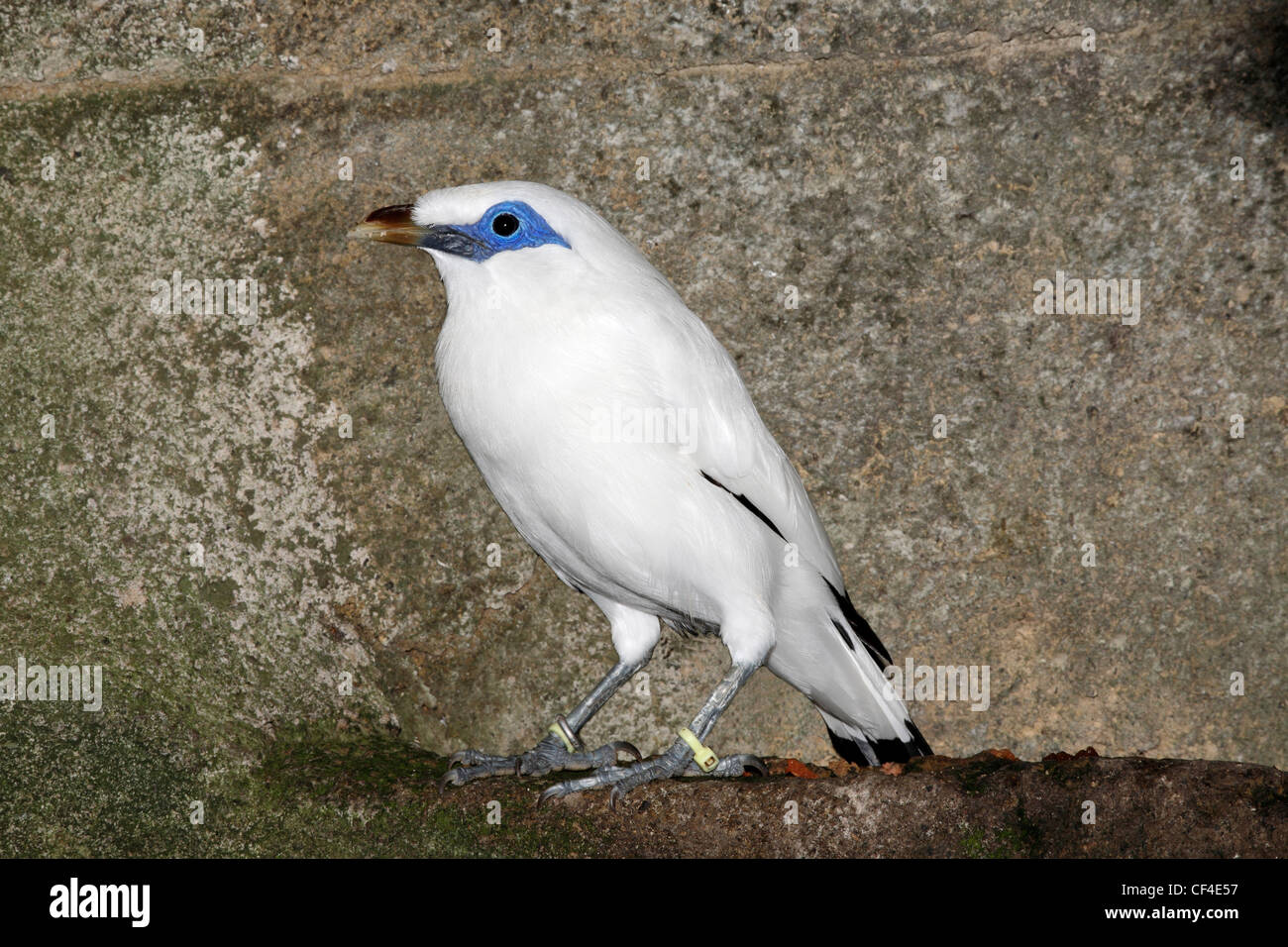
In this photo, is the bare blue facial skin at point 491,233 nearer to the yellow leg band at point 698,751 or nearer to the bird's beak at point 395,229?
the bird's beak at point 395,229

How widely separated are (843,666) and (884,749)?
1.28ft

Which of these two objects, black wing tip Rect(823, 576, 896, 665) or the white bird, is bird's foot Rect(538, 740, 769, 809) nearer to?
the white bird

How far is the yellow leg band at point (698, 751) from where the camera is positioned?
11.5 feet

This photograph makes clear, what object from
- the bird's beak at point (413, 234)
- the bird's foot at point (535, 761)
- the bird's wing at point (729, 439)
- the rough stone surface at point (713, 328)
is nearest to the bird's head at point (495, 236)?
the bird's beak at point (413, 234)

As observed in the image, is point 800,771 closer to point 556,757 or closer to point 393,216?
point 556,757

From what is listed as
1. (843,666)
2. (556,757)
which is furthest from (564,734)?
(843,666)

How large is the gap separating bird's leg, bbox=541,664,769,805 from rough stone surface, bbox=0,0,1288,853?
3.58ft

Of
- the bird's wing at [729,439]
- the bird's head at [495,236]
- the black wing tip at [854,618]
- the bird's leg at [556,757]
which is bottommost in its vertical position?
the bird's leg at [556,757]

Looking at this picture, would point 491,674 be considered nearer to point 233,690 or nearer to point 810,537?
point 233,690

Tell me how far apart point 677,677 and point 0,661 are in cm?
266

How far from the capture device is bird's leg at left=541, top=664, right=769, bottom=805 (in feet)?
11.2

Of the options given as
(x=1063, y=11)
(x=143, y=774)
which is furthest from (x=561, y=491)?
(x=1063, y=11)

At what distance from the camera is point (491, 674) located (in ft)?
15.2

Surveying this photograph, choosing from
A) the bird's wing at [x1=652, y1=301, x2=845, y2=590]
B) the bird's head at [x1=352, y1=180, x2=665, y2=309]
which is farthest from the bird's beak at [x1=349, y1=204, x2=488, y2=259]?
the bird's wing at [x1=652, y1=301, x2=845, y2=590]
